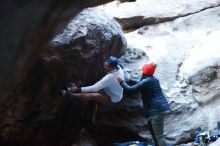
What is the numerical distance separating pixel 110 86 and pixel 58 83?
2.76 feet

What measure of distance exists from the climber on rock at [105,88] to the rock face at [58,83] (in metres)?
0.32

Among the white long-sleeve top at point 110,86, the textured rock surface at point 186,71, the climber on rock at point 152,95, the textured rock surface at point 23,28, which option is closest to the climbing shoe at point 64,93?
the white long-sleeve top at point 110,86

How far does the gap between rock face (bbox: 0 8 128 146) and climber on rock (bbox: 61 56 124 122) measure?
12.4 inches

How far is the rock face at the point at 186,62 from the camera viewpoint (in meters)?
8.33

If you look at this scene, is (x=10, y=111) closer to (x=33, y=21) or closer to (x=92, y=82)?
(x=92, y=82)

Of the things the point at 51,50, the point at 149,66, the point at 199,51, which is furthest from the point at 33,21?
the point at 199,51

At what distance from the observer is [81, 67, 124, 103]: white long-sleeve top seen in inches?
266

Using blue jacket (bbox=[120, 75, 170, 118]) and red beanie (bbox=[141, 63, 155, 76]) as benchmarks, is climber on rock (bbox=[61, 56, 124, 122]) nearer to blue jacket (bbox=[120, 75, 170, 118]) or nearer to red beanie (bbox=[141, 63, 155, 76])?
blue jacket (bbox=[120, 75, 170, 118])

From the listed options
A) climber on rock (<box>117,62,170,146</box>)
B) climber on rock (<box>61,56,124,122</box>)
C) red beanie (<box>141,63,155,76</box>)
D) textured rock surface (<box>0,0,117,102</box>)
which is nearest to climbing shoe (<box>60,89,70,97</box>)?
climber on rock (<box>61,56,124,122</box>)

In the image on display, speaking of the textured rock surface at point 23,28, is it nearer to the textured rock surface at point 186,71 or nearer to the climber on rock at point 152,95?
the climber on rock at point 152,95

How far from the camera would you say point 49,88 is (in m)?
6.82

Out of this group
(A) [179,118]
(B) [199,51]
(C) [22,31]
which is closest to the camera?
(C) [22,31]

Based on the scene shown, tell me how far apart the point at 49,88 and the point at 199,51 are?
3863 mm

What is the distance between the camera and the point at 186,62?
909 centimetres
